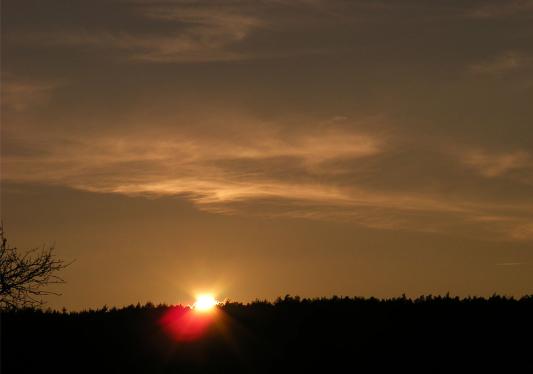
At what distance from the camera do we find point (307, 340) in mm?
18672

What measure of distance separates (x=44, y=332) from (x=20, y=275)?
1027 cm

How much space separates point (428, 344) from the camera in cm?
1820

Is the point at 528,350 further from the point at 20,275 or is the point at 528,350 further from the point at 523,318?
the point at 20,275

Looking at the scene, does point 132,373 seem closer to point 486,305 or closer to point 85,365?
point 85,365

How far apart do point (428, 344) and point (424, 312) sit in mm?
1378

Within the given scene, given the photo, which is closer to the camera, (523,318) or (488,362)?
(488,362)

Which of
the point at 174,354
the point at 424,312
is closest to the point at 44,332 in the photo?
the point at 174,354

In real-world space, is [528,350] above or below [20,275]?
below

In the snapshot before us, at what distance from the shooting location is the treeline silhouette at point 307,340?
17.9 m

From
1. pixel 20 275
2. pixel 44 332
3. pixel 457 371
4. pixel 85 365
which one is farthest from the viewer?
pixel 20 275

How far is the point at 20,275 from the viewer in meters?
29.8

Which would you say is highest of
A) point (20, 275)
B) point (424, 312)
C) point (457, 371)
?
point (20, 275)

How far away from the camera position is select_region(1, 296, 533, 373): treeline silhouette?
58.6 feet

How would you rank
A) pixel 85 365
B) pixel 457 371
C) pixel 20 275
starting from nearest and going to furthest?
pixel 457 371
pixel 85 365
pixel 20 275
